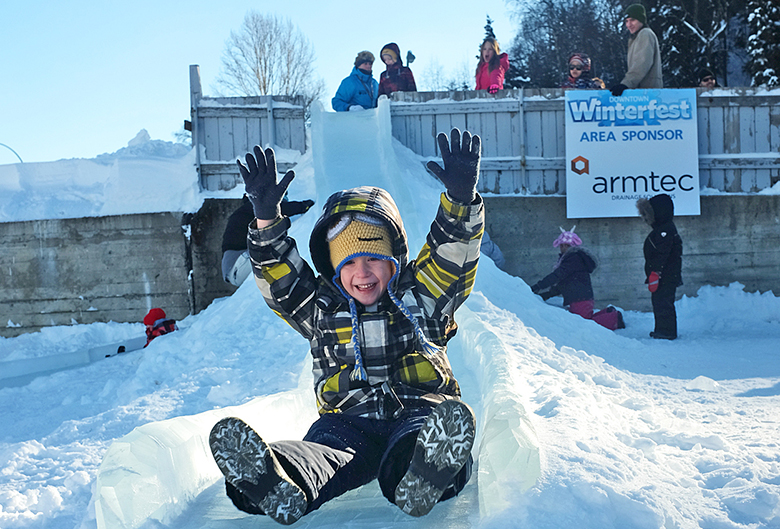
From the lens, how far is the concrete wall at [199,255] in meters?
7.18

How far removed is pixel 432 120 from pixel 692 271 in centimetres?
375

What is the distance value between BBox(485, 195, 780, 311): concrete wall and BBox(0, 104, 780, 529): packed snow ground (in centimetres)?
172

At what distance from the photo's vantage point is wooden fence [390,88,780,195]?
768cm

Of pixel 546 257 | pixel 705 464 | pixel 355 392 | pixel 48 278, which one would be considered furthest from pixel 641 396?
pixel 48 278

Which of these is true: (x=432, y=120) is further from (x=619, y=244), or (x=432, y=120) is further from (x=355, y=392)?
(x=355, y=392)

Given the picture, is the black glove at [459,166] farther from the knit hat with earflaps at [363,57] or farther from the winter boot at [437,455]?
the knit hat with earflaps at [363,57]

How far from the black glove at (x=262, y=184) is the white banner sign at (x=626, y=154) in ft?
20.4

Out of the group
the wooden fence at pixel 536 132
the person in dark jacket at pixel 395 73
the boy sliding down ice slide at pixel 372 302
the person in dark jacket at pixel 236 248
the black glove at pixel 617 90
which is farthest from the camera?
the person in dark jacket at pixel 395 73

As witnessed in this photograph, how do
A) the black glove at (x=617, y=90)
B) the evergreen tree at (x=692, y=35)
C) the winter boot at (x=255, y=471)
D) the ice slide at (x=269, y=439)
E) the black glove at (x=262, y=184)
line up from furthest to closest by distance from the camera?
the evergreen tree at (x=692, y=35) < the black glove at (x=617, y=90) < the black glove at (x=262, y=184) < the ice slide at (x=269, y=439) < the winter boot at (x=255, y=471)

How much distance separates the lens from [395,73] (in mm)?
8188

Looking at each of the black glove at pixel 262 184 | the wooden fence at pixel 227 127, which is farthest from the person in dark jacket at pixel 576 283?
the black glove at pixel 262 184

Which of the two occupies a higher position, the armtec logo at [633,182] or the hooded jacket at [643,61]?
the hooded jacket at [643,61]

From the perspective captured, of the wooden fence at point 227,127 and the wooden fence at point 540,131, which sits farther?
the wooden fence at point 540,131

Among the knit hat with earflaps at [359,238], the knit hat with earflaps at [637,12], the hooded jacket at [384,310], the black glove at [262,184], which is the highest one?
the knit hat with earflaps at [637,12]
